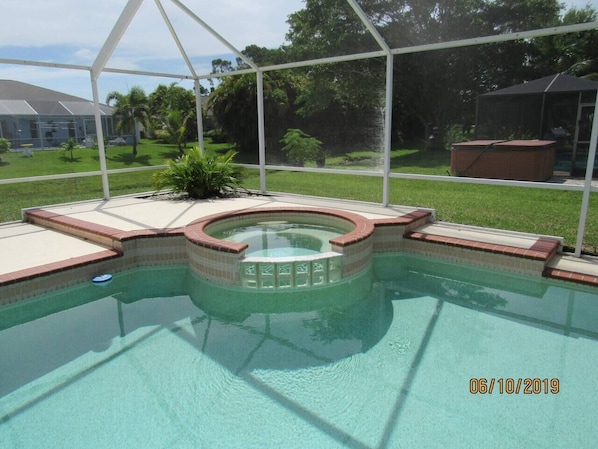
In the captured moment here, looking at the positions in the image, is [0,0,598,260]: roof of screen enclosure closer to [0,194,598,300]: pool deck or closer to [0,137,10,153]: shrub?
[0,194,598,300]: pool deck

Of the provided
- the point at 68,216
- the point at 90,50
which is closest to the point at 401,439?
the point at 68,216

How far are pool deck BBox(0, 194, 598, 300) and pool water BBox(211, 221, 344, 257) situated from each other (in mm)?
693

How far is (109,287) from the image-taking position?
5.35m

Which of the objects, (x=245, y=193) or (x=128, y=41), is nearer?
(x=128, y=41)

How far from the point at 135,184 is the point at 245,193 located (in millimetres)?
6286

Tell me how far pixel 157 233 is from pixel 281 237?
192 cm

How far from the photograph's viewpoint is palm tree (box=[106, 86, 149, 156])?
34.1 feet

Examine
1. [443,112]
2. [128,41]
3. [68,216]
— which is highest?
[128,41]

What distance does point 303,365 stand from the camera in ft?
11.7

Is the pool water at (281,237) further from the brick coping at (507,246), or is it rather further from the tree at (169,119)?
the tree at (169,119)

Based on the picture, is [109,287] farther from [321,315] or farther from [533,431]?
[533,431]

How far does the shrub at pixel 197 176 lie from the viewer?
28.9 feet

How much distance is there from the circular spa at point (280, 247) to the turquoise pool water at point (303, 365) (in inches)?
8.4
